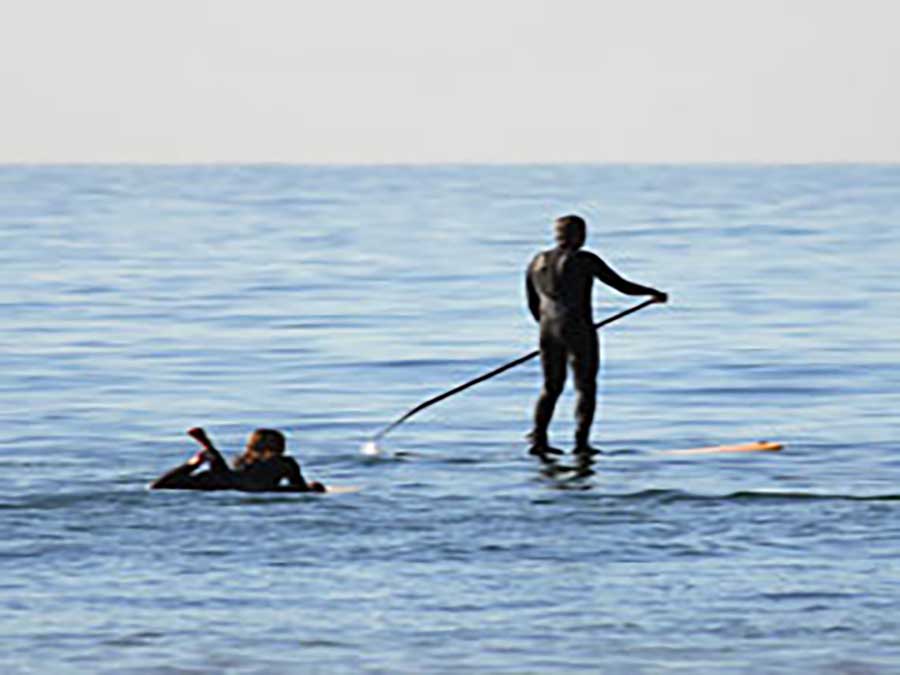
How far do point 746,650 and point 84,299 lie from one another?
32.2 metres

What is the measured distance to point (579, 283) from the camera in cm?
2214

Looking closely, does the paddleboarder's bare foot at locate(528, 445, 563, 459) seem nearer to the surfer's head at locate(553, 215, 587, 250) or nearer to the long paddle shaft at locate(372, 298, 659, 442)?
the long paddle shaft at locate(372, 298, 659, 442)

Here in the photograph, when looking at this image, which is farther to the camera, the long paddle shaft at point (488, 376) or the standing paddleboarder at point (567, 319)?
the standing paddleboarder at point (567, 319)

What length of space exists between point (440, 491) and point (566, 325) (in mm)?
2816

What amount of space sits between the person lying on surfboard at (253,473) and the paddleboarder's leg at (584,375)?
3689mm

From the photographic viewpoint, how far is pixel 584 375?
22.4m

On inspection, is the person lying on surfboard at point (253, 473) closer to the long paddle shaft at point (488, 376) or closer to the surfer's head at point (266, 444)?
the surfer's head at point (266, 444)

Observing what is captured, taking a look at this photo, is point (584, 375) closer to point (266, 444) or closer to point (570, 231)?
point (570, 231)

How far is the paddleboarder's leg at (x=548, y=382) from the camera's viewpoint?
22.4 metres

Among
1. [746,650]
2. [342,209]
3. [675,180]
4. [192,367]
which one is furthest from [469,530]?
[675,180]

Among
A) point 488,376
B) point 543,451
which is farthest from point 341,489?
point 543,451

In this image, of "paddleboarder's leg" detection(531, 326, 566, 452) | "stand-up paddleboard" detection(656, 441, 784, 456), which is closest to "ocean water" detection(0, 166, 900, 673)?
"stand-up paddleboard" detection(656, 441, 784, 456)

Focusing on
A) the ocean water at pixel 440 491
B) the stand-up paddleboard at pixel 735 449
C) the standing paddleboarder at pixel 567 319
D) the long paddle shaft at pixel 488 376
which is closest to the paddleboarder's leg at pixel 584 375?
the standing paddleboarder at pixel 567 319

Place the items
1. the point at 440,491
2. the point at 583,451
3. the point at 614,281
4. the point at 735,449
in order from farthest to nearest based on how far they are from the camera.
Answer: the point at 583,451, the point at 735,449, the point at 614,281, the point at 440,491
